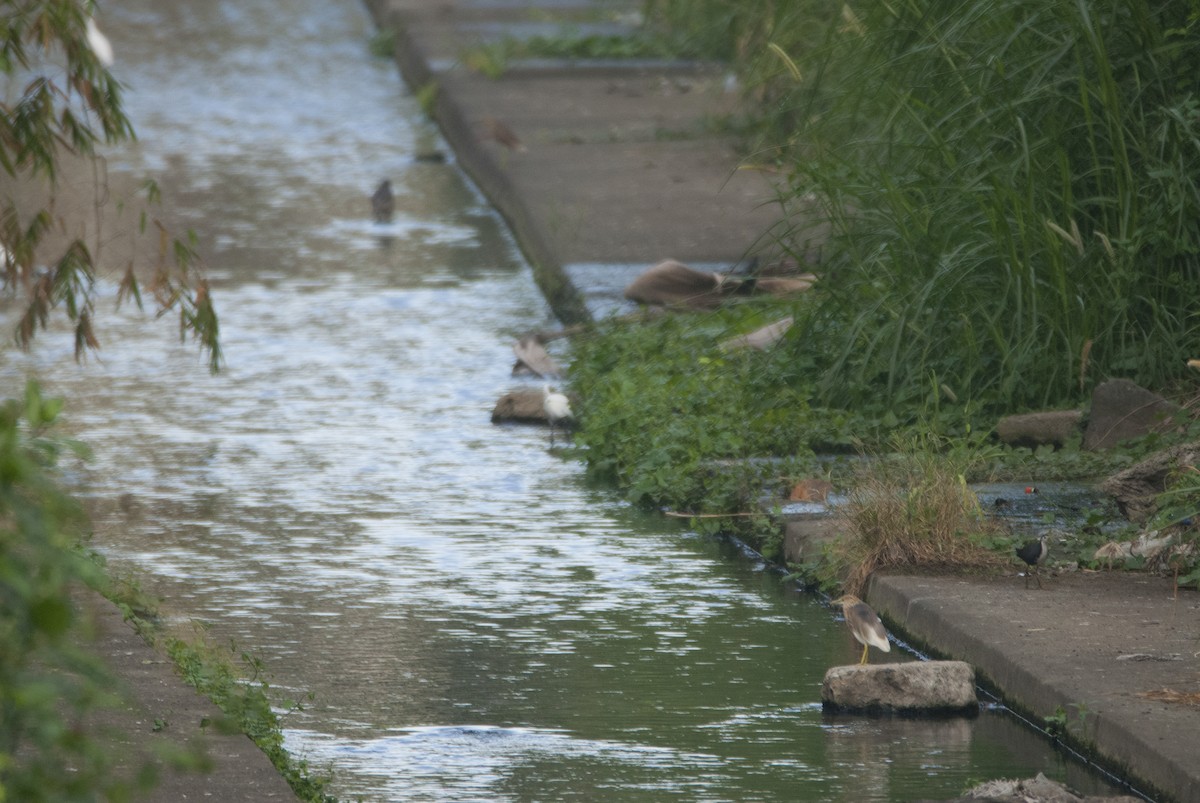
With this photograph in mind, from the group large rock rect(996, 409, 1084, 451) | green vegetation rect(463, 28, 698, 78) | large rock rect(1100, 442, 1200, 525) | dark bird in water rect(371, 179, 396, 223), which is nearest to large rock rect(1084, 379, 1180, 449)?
large rock rect(996, 409, 1084, 451)

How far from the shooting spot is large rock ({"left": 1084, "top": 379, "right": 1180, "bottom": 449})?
6984 mm

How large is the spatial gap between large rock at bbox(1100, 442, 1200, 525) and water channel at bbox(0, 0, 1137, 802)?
1.00 meters

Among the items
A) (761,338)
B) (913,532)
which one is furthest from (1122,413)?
(761,338)

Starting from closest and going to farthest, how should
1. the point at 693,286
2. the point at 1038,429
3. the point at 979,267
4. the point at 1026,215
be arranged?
1. the point at 1038,429
2. the point at 1026,215
3. the point at 979,267
4. the point at 693,286

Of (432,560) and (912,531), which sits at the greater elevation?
(912,531)

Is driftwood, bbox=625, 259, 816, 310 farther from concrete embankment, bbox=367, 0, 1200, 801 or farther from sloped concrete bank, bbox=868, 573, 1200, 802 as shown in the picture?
sloped concrete bank, bbox=868, 573, 1200, 802

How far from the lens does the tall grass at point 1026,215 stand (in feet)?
24.0

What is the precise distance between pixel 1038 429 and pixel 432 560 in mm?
2122

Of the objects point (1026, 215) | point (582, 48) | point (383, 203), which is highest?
point (582, 48)

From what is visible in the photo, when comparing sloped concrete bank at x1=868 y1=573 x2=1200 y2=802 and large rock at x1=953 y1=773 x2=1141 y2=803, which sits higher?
sloped concrete bank at x1=868 y1=573 x2=1200 y2=802

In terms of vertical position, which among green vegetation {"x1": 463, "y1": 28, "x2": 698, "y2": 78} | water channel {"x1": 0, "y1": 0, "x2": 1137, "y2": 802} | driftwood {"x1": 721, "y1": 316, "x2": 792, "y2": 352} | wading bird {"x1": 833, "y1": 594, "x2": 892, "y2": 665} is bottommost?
water channel {"x1": 0, "y1": 0, "x2": 1137, "y2": 802}

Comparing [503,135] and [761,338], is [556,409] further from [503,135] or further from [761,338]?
[503,135]

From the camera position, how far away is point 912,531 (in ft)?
19.4

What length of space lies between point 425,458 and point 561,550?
4.34 ft
